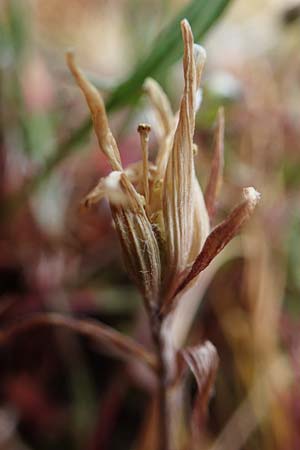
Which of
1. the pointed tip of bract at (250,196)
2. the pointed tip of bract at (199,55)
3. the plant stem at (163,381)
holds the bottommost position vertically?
the plant stem at (163,381)

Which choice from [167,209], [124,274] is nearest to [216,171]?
[167,209]

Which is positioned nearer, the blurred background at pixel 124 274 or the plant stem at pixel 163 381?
the plant stem at pixel 163 381

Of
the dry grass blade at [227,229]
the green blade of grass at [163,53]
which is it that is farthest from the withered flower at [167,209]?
the green blade of grass at [163,53]

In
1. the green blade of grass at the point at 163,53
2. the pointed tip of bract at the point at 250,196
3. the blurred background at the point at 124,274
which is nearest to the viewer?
the pointed tip of bract at the point at 250,196

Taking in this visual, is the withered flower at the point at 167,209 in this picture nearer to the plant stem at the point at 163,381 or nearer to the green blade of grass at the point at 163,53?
the plant stem at the point at 163,381

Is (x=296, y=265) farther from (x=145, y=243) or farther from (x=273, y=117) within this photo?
(x=145, y=243)

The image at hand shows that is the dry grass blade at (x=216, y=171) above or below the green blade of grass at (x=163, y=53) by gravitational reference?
below

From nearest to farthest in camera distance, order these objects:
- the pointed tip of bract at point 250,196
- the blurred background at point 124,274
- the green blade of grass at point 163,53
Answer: the pointed tip of bract at point 250,196, the green blade of grass at point 163,53, the blurred background at point 124,274

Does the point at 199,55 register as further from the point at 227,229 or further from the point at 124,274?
the point at 124,274
